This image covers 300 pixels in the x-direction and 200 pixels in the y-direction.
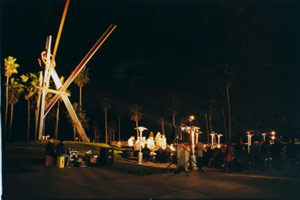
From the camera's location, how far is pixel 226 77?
52.2m

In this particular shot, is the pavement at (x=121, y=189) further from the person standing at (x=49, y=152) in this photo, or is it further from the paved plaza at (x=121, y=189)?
the person standing at (x=49, y=152)

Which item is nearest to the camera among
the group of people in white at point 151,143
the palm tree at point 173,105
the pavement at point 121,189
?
the pavement at point 121,189

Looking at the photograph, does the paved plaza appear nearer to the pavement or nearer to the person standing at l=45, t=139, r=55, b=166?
the pavement

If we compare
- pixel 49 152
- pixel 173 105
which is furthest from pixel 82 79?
pixel 49 152

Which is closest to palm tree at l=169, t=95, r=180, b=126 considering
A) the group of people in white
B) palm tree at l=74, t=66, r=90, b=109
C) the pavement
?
A: palm tree at l=74, t=66, r=90, b=109

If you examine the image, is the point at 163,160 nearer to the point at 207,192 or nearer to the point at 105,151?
the point at 105,151

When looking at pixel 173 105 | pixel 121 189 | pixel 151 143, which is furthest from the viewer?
pixel 173 105

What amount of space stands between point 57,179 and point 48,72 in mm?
20180

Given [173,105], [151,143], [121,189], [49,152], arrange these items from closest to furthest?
[121,189], [49,152], [151,143], [173,105]

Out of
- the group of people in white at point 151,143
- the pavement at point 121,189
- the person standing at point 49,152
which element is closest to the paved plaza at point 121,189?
the pavement at point 121,189

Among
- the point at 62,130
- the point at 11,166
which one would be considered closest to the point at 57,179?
the point at 11,166

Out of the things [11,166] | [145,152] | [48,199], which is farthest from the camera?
[145,152]

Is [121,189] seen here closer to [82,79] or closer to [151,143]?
[151,143]

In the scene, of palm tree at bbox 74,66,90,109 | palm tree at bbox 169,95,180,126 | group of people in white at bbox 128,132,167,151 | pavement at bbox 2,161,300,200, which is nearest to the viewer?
pavement at bbox 2,161,300,200
